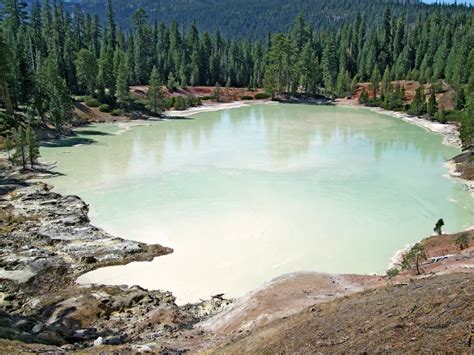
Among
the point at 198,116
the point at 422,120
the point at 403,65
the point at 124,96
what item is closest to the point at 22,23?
the point at 124,96

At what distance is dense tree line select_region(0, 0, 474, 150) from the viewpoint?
2297 inches

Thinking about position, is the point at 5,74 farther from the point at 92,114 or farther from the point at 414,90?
the point at 414,90

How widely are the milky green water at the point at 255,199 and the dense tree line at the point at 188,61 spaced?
438 inches

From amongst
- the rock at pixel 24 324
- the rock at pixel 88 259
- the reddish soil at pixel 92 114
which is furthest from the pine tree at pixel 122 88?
the rock at pixel 24 324

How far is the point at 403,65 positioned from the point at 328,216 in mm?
94371

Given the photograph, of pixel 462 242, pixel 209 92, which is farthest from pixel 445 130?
pixel 209 92

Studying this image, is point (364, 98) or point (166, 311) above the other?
point (364, 98)

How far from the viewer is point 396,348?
8.81 m

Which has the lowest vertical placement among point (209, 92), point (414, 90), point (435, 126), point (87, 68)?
point (435, 126)

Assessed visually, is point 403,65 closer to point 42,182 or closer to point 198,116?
point 198,116

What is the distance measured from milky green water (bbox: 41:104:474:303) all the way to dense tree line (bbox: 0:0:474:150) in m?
11.1

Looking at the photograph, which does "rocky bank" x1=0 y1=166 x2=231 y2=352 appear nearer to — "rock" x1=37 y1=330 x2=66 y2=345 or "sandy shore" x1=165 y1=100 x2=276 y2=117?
"rock" x1=37 y1=330 x2=66 y2=345

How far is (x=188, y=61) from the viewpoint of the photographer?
109000 mm

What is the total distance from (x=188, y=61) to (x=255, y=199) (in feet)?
275
